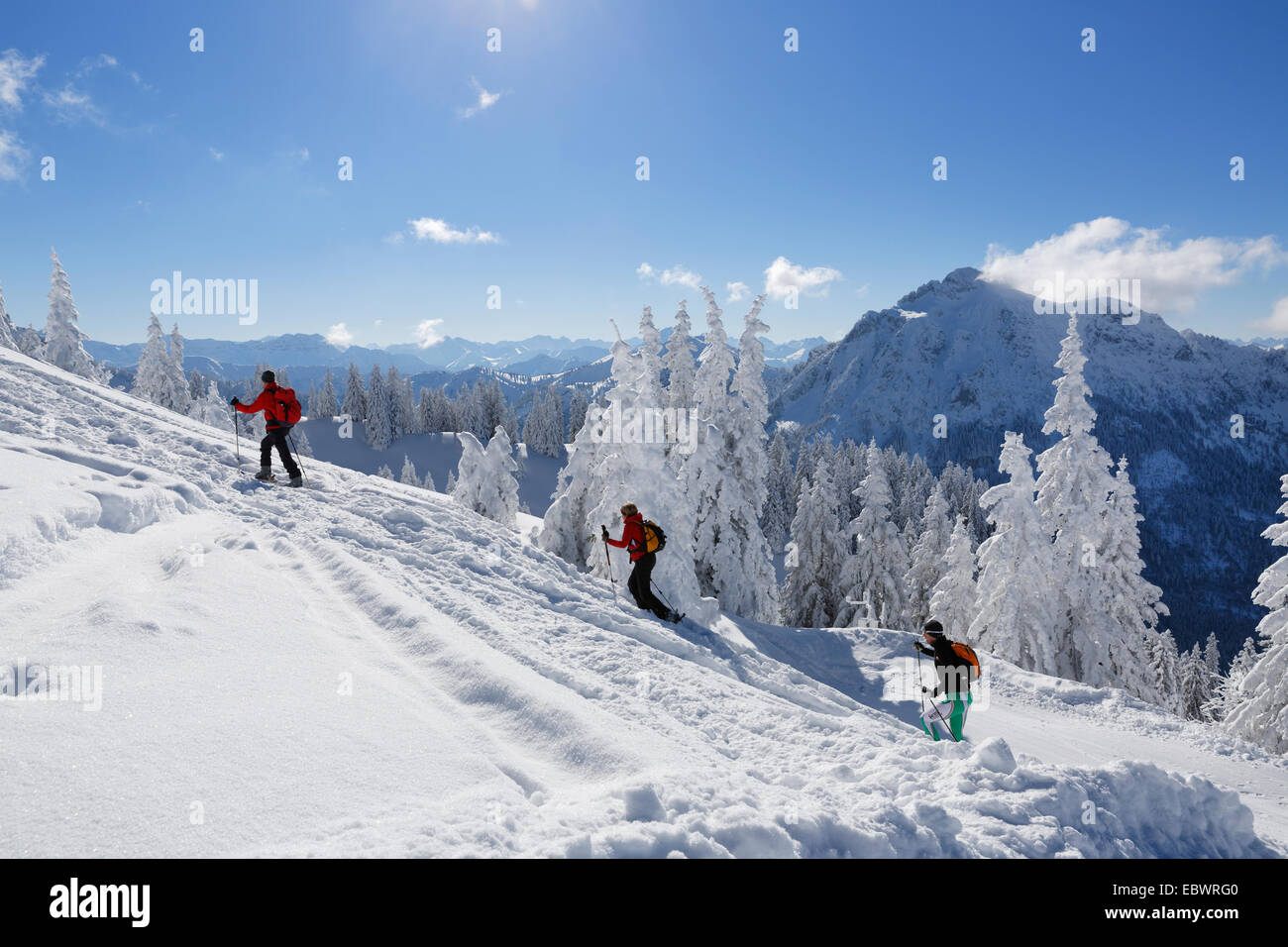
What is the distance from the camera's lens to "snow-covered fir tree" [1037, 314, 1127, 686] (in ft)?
77.8

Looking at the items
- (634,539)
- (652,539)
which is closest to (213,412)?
(634,539)

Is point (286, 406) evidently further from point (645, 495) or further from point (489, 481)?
point (489, 481)

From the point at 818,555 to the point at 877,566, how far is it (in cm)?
315

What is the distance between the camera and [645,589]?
12117mm

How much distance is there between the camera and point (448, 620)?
805 cm

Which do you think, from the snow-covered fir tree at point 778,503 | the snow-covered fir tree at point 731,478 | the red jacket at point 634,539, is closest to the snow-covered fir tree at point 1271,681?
the snow-covered fir tree at point 731,478

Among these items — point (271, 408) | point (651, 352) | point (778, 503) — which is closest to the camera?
point (271, 408)
